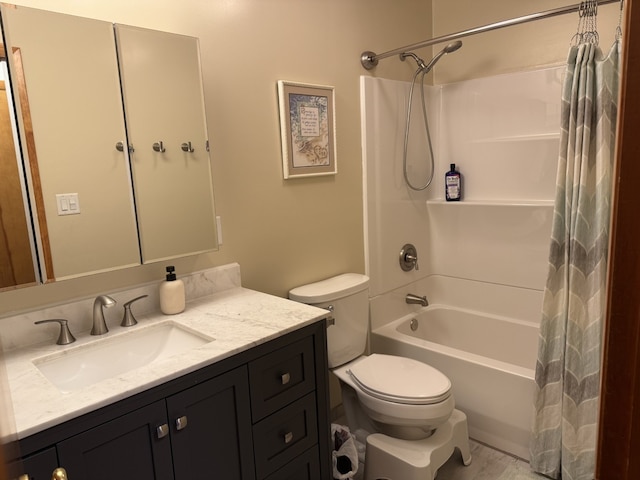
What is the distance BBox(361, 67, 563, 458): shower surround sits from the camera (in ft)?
8.23

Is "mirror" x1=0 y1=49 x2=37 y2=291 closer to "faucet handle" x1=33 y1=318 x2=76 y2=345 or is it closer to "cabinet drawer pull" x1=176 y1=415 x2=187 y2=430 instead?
"faucet handle" x1=33 y1=318 x2=76 y2=345

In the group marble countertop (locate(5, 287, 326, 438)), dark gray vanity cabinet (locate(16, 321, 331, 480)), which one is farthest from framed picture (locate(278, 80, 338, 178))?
dark gray vanity cabinet (locate(16, 321, 331, 480))

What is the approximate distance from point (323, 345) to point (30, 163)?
1.12m

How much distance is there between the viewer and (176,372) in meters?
1.19

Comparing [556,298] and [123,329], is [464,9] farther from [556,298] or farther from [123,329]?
[123,329]

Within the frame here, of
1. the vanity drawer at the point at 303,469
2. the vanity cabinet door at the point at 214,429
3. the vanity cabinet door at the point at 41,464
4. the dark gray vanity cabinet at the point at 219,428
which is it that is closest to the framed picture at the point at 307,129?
the dark gray vanity cabinet at the point at 219,428

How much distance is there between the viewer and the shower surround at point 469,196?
8.23ft

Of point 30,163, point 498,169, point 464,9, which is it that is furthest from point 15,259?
point 464,9

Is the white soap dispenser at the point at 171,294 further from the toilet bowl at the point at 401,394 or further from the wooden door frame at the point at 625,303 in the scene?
the wooden door frame at the point at 625,303

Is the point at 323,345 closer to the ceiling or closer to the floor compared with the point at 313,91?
closer to the floor

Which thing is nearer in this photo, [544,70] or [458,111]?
[544,70]

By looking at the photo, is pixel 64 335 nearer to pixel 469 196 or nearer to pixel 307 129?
pixel 307 129

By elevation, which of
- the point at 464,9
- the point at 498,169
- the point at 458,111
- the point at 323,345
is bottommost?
the point at 323,345

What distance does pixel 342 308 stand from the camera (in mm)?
2135
